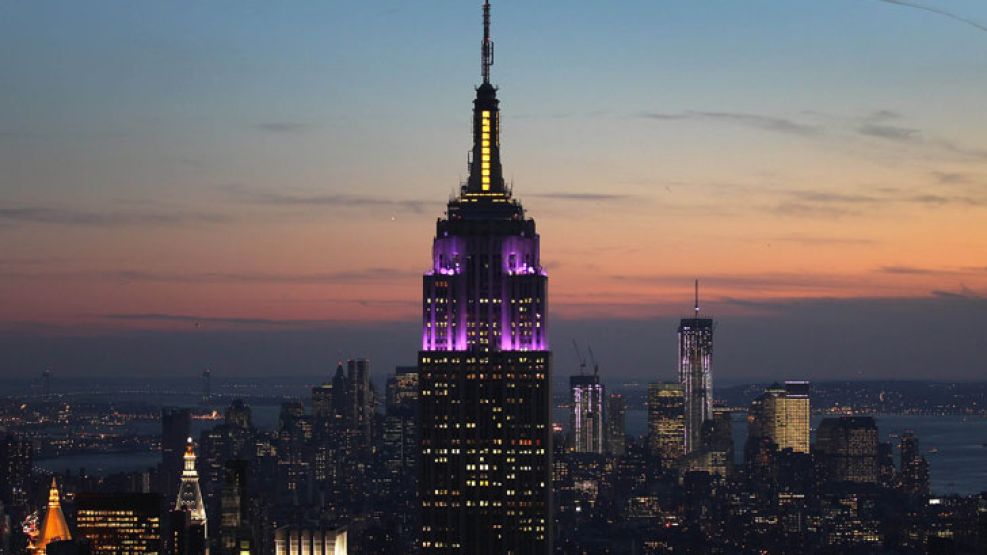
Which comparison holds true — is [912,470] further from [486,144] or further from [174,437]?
[486,144]

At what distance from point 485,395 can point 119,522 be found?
137ft

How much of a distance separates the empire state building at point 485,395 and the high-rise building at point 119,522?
3532 cm

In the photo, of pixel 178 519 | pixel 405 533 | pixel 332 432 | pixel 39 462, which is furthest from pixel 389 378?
pixel 178 519

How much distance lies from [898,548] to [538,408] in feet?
259

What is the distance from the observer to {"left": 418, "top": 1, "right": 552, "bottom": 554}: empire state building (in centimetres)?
7531

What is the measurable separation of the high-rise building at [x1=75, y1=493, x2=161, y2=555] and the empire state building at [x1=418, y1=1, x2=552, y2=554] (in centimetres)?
3532

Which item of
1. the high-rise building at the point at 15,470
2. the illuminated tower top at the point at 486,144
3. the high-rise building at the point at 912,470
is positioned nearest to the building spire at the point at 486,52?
the illuminated tower top at the point at 486,144

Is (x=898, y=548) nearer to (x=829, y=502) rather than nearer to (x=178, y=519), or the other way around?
(x=829, y=502)

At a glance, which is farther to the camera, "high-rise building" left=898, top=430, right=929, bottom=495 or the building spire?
"high-rise building" left=898, top=430, right=929, bottom=495

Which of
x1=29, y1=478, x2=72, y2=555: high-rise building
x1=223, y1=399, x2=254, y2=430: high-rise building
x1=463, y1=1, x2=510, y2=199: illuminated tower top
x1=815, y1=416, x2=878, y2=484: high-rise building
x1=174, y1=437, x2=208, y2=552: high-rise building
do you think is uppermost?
x1=463, y1=1, x2=510, y2=199: illuminated tower top

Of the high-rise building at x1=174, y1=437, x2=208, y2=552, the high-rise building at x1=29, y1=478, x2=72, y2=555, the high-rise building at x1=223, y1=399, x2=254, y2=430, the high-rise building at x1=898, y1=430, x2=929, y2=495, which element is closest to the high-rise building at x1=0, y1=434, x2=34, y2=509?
the high-rise building at x1=174, y1=437, x2=208, y2=552

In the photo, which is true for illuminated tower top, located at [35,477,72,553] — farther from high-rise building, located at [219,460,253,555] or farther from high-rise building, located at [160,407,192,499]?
high-rise building, located at [160,407,192,499]

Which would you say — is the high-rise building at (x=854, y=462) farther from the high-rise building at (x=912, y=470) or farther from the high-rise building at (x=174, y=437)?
the high-rise building at (x=174, y=437)

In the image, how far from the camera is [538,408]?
2990 inches
